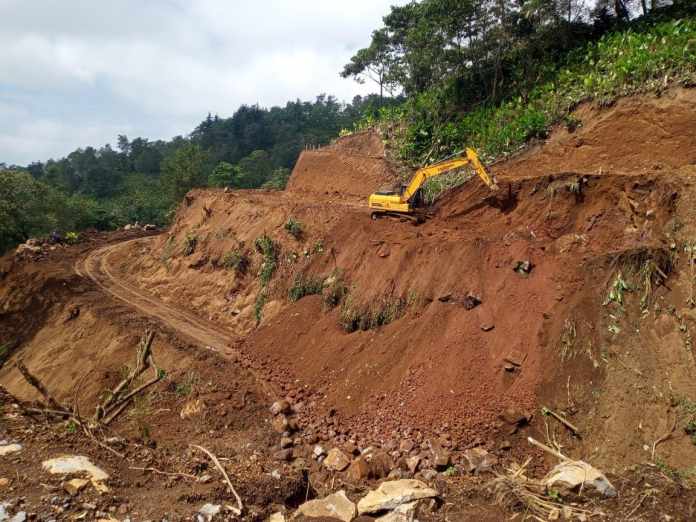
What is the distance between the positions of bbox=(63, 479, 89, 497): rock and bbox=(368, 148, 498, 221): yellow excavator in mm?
10688

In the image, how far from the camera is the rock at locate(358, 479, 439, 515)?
6418mm

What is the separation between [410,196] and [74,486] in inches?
431

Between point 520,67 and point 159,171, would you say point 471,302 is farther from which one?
point 159,171

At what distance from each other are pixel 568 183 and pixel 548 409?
5583 millimetres

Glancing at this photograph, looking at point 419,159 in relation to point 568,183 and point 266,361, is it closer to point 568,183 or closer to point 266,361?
point 568,183

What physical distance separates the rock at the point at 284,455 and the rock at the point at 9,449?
14.6 feet

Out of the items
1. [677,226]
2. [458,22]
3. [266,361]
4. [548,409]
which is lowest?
[548,409]

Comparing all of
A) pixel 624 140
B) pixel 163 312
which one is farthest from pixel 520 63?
pixel 163 312

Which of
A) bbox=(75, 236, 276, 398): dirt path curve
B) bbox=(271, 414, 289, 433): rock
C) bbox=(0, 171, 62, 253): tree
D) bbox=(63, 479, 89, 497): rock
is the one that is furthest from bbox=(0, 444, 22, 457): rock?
bbox=(0, 171, 62, 253): tree

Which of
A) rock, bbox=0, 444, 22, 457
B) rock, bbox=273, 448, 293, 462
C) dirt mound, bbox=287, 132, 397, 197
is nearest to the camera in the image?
rock, bbox=0, 444, 22, 457

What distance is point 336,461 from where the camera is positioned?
28.0ft

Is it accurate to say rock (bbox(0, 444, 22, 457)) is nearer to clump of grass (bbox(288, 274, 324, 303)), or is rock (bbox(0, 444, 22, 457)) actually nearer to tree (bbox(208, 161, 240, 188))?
clump of grass (bbox(288, 274, 324, 303))

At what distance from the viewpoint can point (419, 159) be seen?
20406mm

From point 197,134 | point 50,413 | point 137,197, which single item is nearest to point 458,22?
point 50,413
